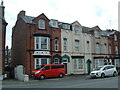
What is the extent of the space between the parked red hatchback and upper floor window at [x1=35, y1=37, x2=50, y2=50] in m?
4.08

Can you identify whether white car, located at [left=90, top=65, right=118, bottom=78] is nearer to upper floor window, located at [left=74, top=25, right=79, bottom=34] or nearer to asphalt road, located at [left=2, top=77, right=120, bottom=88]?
asphalt road, located at [left=2, top=77, right=120, bottom=88]

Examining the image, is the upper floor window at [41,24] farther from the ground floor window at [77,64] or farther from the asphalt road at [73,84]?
the asphalt road at [73,84]

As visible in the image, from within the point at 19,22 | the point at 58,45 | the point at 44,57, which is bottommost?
the point at 44,57

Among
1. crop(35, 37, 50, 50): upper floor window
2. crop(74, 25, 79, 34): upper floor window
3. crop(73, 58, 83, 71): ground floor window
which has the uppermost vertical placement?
crop(74, 25, 79, 34): upper floor window

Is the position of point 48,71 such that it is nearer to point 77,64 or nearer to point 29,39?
point 29,39

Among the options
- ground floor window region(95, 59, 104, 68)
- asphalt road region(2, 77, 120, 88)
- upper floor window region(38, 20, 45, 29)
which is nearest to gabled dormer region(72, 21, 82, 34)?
upper floor window region(38, 20, 45, 29)

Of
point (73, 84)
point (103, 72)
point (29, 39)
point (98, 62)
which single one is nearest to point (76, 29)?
point (98, 62)

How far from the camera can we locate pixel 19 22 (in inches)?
1133

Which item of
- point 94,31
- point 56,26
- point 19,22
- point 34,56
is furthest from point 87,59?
point 19,22

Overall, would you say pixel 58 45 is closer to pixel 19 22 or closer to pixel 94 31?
pixel 19 22

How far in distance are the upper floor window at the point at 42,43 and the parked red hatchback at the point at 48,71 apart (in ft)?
13.4

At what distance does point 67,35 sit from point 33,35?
287 inches

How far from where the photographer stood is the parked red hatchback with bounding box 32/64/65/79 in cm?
2249

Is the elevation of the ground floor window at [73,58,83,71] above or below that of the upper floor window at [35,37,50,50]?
below
